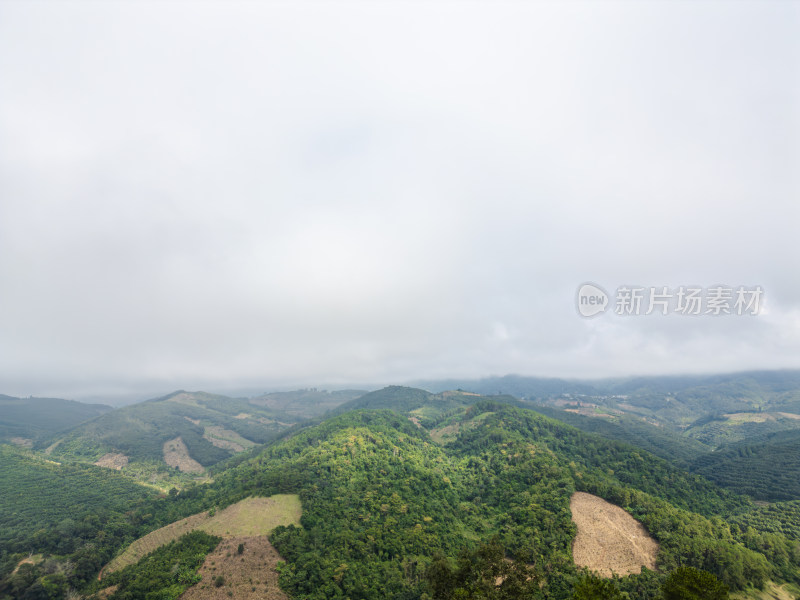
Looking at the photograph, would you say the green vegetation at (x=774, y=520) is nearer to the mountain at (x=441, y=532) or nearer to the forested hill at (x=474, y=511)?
the mountain at (x=441, y=532)

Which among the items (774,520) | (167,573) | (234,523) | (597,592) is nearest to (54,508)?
(234,523)

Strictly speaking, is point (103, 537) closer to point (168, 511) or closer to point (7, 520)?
point (168, 511)

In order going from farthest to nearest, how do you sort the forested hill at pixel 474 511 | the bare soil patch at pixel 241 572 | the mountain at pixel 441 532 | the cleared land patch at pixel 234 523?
the cleared land patch at pixel 234 523 < the forested hill at pixel 474 511 < the bare soil patch at pixel 241 572 < the mountain at pixel 441 532

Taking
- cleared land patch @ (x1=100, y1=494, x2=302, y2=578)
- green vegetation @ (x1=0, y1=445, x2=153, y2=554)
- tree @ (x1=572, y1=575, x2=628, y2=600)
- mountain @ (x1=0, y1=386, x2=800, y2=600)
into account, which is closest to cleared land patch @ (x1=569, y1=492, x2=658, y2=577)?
mountain @ (x1=0, y1=386, x2=800, y2=600)

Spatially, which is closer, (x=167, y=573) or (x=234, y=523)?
(x=167, y=573)

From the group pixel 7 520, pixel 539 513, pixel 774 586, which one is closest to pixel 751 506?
pixel 774 586

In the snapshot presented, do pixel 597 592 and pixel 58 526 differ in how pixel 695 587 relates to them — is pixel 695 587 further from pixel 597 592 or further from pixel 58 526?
pixel 58 526

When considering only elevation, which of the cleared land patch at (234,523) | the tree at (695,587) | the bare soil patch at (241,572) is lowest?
the cleared land patch at (234,523)

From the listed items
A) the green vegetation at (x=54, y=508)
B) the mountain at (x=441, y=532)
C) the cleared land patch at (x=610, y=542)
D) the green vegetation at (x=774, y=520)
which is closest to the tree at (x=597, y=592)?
the mountain at (x=441, y=532)
